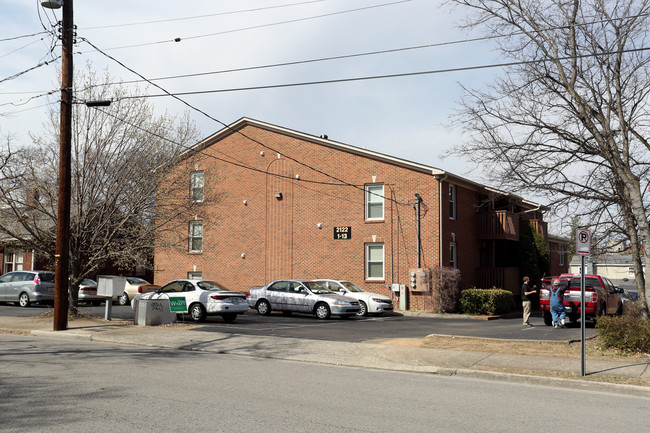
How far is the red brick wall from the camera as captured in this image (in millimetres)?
28188

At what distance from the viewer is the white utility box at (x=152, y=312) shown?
18.4 meters

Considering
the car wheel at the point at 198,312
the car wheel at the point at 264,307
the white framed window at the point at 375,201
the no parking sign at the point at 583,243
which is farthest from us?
the white framed window at the point at 375,201

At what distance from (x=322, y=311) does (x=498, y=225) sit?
12947 millimetres

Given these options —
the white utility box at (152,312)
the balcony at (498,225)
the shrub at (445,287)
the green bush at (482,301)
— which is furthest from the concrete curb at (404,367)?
the balcony at (498,225)

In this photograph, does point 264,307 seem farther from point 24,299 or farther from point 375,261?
point 24,299

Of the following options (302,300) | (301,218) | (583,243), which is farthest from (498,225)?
(583,243)

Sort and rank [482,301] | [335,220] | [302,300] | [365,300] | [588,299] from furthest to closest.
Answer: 1. [335,220]
2. [482,301]
3. [365,300]
4. [302,300]
5. [588,299]

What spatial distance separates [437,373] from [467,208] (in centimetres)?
2044

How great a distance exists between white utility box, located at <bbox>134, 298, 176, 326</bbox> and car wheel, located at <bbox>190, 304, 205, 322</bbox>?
40.6 inches

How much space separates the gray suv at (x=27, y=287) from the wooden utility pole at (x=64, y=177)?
11.3 metres

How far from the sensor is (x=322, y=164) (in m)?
30.3

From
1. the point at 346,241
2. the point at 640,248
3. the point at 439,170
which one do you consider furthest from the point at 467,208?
the point at 640,248

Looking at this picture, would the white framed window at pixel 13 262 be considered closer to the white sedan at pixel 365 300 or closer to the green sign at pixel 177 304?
the green sign at pixel 177 304

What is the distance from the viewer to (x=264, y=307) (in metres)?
24.0
